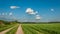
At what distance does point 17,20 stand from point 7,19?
0.29 metres

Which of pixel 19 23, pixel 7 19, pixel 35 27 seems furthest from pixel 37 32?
pixel 7 19

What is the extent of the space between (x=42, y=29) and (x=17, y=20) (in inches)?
30.5

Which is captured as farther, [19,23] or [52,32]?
[19,23]

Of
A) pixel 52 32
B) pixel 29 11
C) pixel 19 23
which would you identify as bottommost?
pixel 52 32

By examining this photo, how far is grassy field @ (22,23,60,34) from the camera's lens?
4.63m

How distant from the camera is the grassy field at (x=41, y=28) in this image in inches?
182

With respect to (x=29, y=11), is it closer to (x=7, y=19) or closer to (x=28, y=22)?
(x=28, y=22)

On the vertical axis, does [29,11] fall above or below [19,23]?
above

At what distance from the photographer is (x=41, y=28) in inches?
187

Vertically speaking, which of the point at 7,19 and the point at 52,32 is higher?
the point at 7,19

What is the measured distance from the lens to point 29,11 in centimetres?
485

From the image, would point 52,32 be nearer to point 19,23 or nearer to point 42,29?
point 42,29

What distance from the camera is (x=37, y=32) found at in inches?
183

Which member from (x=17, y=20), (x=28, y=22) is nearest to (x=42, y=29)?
(x=28, y=22)
